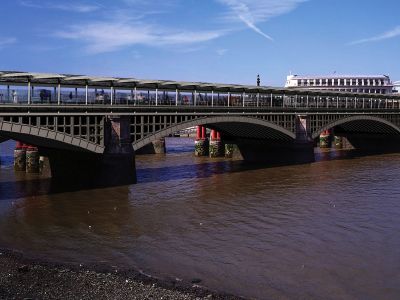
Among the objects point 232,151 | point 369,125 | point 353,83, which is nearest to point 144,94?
point 232,151

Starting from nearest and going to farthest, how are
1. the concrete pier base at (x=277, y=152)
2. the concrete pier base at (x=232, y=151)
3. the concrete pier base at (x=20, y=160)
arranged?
1. the concrete pier base at (x=20, y=160)
2. the concrete pier base at (x=277, y=152)
3. the concrete pier base at (x=232, y=151)

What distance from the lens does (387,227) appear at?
817 inches

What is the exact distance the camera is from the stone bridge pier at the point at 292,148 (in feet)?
149

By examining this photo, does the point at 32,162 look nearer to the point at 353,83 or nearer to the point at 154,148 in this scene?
the point at 154,148

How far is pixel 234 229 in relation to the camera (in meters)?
20.8

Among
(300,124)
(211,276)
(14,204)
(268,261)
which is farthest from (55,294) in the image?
(300,124)

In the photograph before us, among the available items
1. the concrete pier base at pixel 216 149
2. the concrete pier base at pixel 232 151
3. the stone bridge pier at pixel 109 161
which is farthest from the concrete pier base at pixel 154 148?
the stone bridge pier at pixel 109 161

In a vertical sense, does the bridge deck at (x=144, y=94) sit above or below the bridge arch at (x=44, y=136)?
above

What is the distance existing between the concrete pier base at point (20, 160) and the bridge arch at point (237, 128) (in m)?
14.2

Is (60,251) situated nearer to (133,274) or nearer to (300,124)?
(133,274)

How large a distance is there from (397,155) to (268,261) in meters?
44.6

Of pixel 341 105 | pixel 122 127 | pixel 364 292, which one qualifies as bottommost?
pixel 364 292

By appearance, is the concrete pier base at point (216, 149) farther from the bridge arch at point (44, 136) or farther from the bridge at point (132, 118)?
the bridge arch at point (44, 136)

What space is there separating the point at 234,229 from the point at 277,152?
2685 cm
